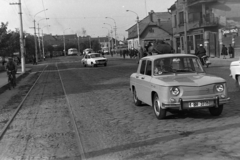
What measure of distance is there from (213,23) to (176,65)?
35.4 metres

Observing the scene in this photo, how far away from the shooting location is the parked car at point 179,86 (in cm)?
741

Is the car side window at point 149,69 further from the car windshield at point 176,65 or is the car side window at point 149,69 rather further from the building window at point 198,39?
the building window at point 198,39

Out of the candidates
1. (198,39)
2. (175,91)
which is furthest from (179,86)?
(198,39)

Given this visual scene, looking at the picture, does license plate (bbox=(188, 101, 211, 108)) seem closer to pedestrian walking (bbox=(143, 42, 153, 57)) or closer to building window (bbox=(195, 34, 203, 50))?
pedestrian walking (bbox=(143, 42, 153, 57))

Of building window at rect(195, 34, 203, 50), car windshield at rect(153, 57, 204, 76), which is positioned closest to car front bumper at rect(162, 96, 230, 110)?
car windshield at rect(153, 57, 204, 76)

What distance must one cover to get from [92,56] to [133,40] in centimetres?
4599

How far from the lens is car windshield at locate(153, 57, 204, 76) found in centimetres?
855

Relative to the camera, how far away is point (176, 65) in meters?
8.67

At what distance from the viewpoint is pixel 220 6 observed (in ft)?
138

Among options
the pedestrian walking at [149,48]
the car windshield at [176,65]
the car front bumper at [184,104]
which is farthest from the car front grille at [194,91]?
the pedestrian walking at [149,48]

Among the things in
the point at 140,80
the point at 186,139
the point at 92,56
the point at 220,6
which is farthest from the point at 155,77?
the point at 220,6

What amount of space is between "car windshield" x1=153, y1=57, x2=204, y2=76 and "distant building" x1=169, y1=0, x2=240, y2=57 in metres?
29.8

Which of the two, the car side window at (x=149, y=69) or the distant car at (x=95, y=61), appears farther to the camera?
the distant car at (x=95, y=61)

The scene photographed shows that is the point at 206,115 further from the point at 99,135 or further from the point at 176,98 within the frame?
the point at 99,135
